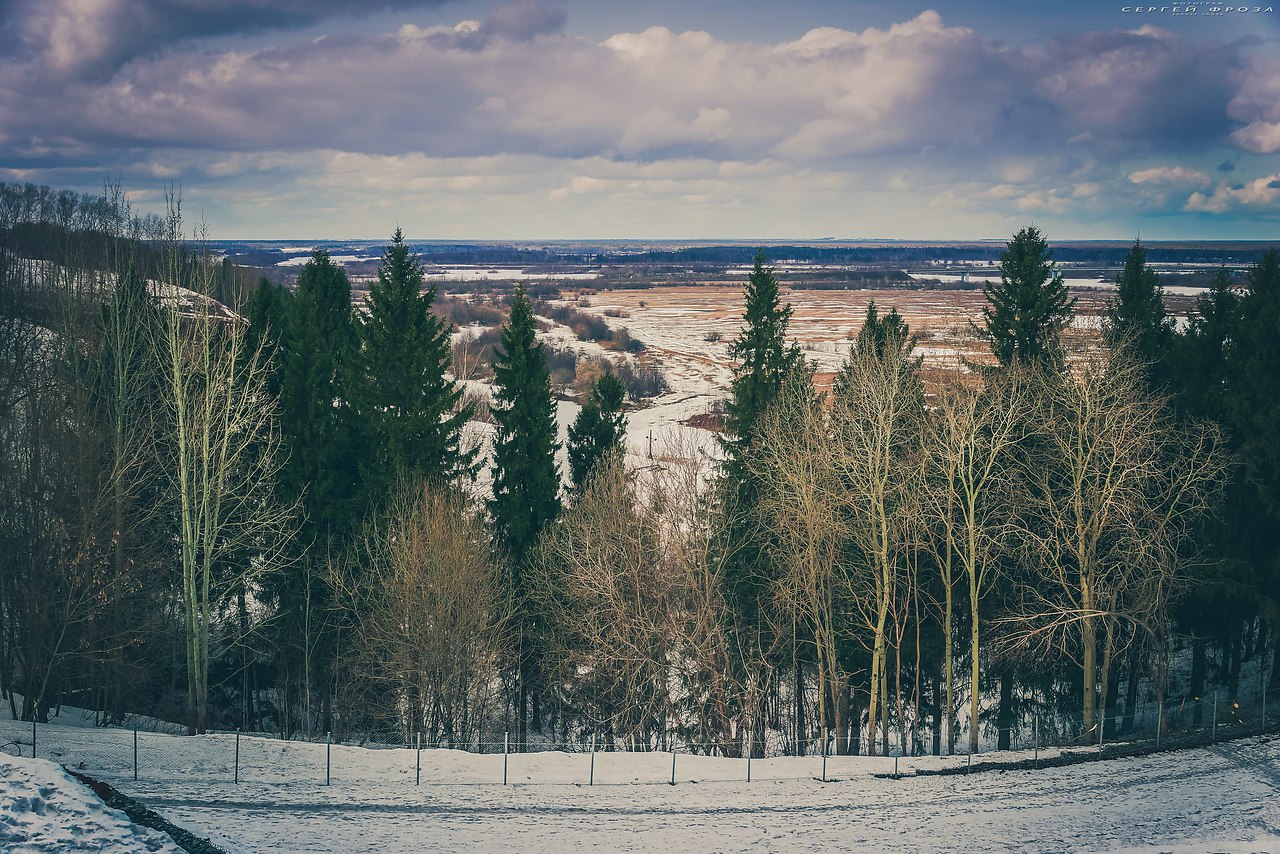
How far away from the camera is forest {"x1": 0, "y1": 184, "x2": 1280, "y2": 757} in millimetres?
27719

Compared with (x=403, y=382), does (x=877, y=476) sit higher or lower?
lower

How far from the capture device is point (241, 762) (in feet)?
80.0

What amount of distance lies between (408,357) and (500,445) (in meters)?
4.58

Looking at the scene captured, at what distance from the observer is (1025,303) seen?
113 feet

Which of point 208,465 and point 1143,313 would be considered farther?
point 1143,313

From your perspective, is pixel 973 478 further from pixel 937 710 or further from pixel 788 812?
pixel 788 812

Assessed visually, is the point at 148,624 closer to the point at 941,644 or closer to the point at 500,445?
the point at 500,445

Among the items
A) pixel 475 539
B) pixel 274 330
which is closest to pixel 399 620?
pixel 475 539

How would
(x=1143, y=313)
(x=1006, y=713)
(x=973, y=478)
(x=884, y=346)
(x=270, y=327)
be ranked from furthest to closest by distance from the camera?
(x=270, y=327), (x=1143, y=313), (x=884, y=346), (x=1006, y=713), (x=973, y=478)

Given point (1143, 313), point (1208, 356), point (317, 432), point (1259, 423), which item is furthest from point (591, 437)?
point (1259, 423)

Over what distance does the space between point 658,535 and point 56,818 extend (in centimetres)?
1830

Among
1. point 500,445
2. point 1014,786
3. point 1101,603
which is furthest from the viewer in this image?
point 500,445

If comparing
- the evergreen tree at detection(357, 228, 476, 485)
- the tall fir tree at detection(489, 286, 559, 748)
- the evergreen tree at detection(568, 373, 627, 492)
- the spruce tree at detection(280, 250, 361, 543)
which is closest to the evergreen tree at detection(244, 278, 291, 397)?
the spruce tree at detection(280, 250, 361, 543)

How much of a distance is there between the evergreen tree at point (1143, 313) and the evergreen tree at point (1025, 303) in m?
2.11
